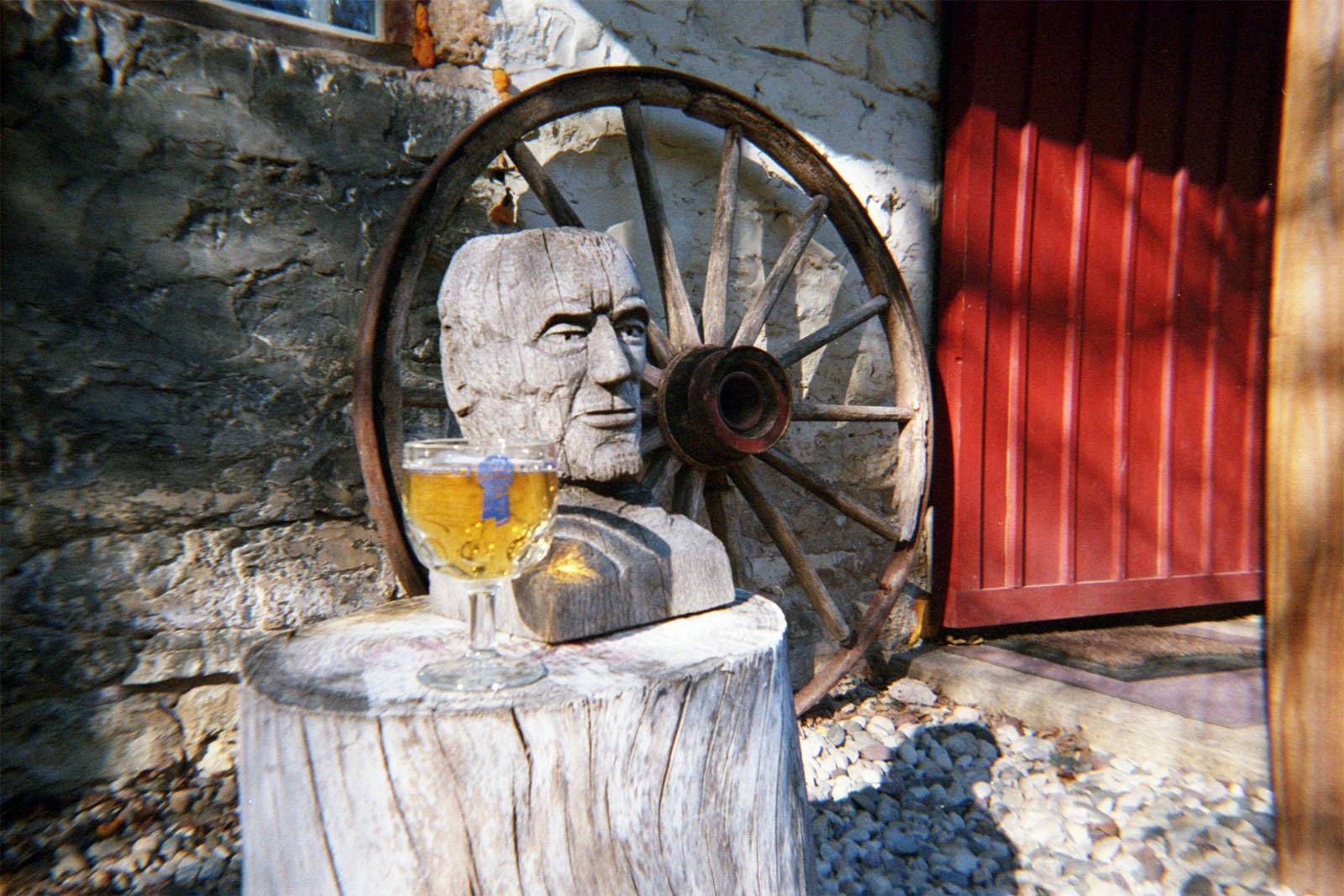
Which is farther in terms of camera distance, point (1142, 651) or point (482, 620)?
point (1142, 651)

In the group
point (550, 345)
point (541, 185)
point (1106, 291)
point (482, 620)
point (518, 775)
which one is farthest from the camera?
point (1106, 291)

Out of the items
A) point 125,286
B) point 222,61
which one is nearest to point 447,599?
point 125,286

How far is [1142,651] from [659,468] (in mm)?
2159

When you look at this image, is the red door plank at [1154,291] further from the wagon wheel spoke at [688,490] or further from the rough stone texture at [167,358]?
the rough stone texture at [167,358]

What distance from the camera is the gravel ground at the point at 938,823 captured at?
1.81m

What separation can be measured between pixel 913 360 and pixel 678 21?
1.28 meters

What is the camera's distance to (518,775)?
3.42 ft

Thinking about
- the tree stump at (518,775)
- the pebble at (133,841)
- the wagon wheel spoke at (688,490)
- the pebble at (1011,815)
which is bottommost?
the pebble at (1011,815)

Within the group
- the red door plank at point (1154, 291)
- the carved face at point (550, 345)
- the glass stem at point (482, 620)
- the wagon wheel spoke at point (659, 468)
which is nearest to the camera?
the glass stem at point (482, 620)

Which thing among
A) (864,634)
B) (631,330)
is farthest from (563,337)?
(864,634)

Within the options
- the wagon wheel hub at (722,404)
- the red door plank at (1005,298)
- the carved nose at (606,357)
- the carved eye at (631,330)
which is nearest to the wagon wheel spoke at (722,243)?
the wagon wheel hub at (722,404)

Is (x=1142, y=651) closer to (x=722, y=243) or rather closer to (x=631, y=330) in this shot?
(x=722, y=243)

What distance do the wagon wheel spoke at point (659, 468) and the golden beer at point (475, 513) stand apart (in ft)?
3.61

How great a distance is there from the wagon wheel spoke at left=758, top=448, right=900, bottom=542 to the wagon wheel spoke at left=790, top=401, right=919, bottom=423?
13 cm
